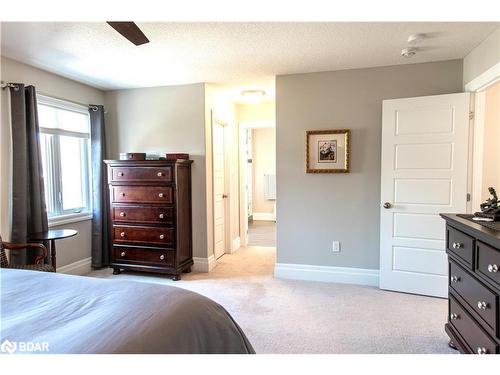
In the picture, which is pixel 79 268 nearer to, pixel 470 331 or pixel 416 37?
pixel 470 331

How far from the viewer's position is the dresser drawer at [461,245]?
1726mm

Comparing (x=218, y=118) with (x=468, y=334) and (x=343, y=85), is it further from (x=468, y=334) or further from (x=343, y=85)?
(x=468, y=334)

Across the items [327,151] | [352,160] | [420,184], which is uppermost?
[327,151]

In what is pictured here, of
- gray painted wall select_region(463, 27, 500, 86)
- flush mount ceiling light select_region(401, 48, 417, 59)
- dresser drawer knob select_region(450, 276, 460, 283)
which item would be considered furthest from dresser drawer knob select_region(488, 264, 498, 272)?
flush mount ceiling light select_region(401, 48, 417, 59)

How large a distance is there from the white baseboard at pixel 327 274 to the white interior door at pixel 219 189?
108 centimetres

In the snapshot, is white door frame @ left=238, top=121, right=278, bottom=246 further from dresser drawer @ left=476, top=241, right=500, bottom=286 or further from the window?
dresser drawer @ left=476, top=241, right=500, bottom=286

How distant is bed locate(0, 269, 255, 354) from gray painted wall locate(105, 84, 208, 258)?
241 centimetres

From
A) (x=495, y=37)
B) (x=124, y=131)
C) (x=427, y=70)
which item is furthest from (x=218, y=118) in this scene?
(x=495, y=37)

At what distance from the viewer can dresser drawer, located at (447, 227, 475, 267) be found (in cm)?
173

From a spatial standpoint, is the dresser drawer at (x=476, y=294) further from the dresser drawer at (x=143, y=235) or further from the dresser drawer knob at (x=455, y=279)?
the dresser drawer at (x=143, y=235)

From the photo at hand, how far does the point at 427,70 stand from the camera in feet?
10.3

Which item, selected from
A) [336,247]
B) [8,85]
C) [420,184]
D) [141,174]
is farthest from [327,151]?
[8,85]

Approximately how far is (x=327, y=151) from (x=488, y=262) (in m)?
2.09

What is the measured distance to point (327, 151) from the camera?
3441 mm
